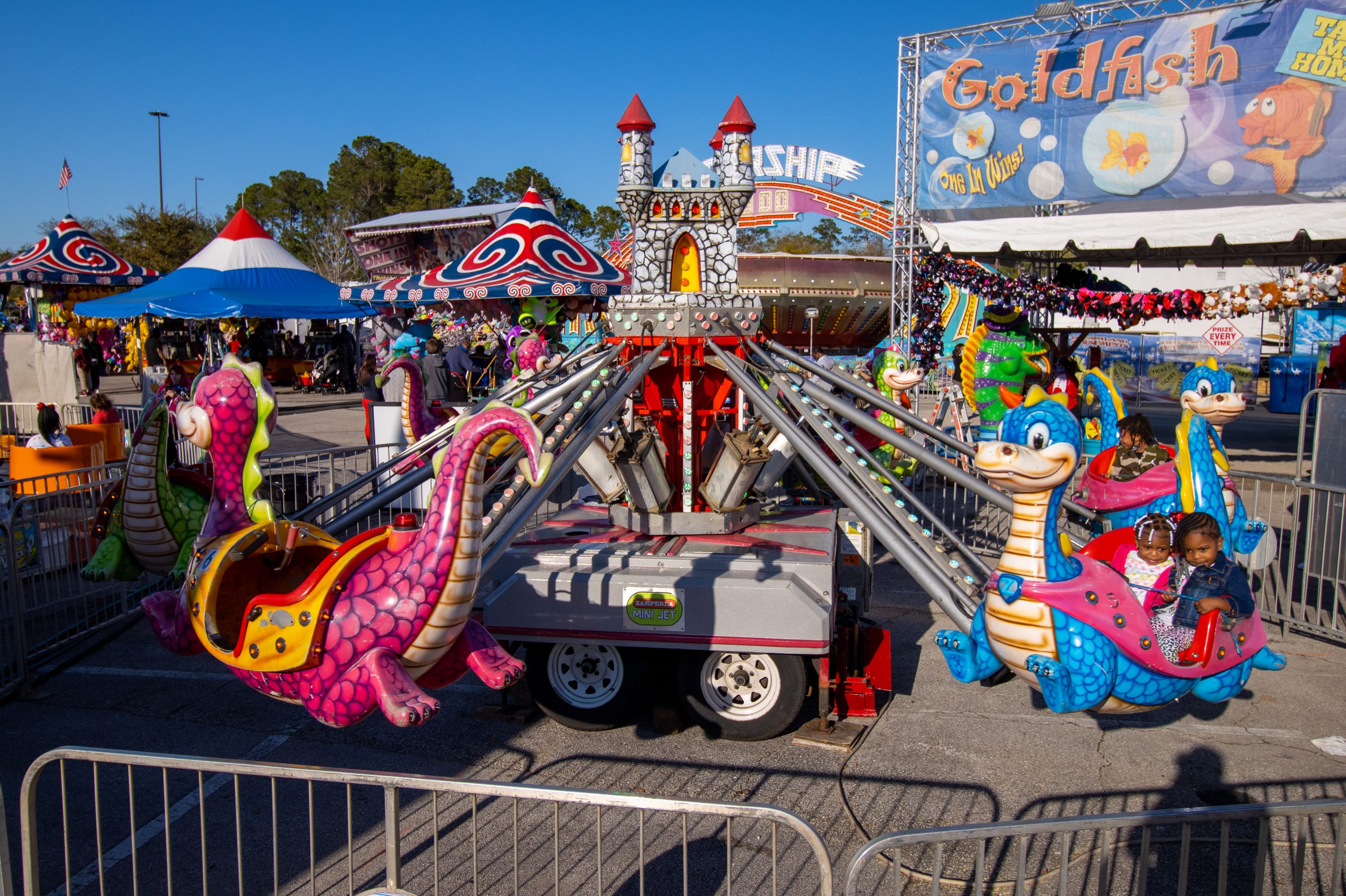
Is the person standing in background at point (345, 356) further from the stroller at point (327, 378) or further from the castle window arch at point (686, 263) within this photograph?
the castle window arch at point (686, 263)

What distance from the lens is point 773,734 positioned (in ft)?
17.7

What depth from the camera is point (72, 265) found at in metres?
20.2

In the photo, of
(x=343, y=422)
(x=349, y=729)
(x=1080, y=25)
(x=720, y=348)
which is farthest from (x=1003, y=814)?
(x=343, y=422)

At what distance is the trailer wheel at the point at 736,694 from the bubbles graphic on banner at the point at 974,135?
1192 centimetres

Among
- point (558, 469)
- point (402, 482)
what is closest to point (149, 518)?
point (402, 482)

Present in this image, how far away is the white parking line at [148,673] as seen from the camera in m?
6.57

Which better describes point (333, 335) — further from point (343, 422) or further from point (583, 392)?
point (583, 392)

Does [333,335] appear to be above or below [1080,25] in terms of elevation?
below

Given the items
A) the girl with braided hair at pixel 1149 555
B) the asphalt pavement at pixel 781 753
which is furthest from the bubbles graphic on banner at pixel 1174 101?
the girl with braided hair at pixel 1149 555

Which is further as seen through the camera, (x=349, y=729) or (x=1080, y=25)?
(x=1080, y=25)

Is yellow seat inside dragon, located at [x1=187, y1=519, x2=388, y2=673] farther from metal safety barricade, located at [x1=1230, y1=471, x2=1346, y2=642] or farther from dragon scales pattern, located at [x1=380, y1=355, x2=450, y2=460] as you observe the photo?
metal safety barricade, located at [x1=1230, y1=471, x2=1346, y2=642]

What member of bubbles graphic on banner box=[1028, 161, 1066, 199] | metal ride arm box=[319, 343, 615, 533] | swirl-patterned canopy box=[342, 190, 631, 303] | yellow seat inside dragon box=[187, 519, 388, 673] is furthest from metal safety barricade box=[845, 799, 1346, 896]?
bubbles graphic on banner box=[1028, 161, 1066, 199]

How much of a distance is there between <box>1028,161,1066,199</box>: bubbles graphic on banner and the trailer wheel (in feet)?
38.1

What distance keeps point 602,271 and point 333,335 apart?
1946cm
